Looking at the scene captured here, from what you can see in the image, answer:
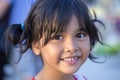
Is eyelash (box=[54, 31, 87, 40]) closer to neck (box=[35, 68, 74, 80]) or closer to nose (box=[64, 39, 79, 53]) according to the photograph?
nose (box=[64, 39, 79, 53])

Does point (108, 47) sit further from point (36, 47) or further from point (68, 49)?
point (68, 49)

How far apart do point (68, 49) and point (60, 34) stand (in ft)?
0.33

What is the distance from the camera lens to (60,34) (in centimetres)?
→ 265

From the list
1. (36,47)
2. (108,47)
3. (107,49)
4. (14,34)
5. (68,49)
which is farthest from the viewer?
(107,49)

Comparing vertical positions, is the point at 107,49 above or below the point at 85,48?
below

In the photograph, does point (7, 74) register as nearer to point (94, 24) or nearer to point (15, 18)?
point (15, 18)

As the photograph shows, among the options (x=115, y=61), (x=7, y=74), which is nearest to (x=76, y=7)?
(x=7, y=74)

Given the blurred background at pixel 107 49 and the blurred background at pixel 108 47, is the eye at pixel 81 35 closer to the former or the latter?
the blurred background at pixel 107 49

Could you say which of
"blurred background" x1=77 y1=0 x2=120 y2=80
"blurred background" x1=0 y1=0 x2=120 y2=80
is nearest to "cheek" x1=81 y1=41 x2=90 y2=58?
"blurred background" x1=0 y1=0 x2=120 y2=80

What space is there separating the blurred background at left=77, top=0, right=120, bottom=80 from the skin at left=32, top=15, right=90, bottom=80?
5019 mm

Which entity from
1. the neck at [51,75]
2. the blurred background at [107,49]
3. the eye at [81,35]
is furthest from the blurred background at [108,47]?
the eye at [81,35]

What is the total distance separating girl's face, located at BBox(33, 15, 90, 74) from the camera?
2.63m

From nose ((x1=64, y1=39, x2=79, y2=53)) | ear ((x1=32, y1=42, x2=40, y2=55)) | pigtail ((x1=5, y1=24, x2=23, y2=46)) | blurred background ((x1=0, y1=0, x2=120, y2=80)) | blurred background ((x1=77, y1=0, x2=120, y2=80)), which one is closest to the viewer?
nose ((x1=64, y1=39, x2=79, y2=53))

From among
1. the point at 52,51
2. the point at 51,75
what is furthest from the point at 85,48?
the point at 51,75
